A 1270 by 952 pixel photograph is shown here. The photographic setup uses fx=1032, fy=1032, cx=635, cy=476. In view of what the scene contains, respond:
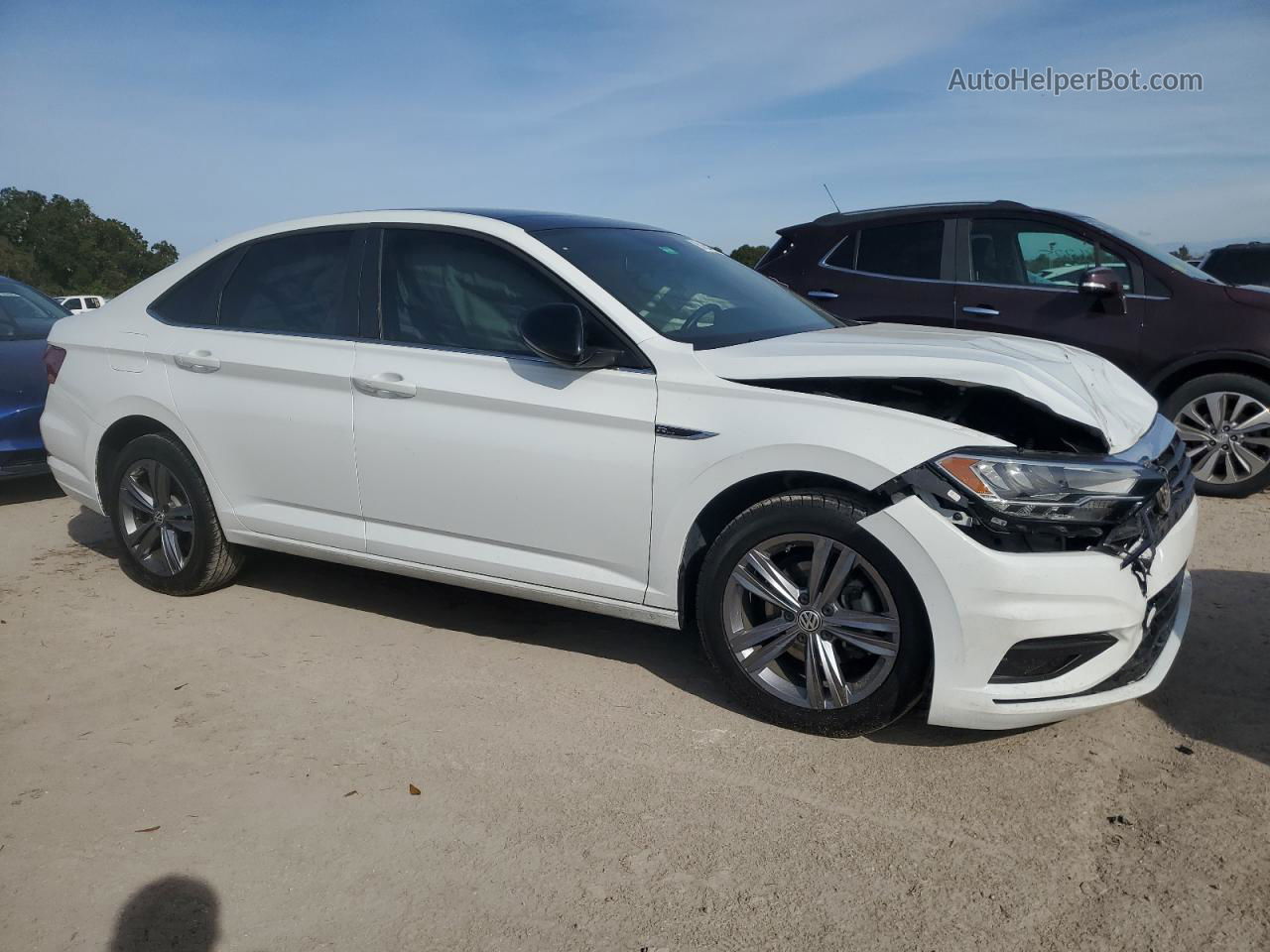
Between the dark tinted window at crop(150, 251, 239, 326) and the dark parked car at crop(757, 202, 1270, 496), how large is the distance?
431 cm

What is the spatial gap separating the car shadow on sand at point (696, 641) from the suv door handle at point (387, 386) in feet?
3.62

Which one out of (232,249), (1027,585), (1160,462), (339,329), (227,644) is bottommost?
(227,644)

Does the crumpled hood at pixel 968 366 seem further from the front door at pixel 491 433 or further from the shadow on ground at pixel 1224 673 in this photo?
the shadow on ground at pixel 1224 673

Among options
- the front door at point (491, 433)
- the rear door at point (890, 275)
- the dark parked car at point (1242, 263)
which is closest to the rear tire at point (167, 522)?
the front door at point (491, 433)

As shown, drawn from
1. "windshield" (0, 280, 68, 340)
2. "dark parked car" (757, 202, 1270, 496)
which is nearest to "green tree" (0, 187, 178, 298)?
"windshield" (0, 280, 68, 340)

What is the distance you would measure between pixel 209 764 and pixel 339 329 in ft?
5.93

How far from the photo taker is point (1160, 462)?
3324mm

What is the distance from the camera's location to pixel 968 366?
3162 millimetres

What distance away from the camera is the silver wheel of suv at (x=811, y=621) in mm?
3191

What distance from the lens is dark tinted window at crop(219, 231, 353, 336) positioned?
433 cm

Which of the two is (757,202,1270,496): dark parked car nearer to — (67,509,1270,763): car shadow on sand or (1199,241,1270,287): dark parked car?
(67,509,1270,763): car shadow on sand

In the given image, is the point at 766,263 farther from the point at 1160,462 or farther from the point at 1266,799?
the point at 1266,799

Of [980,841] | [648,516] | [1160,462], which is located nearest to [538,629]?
[648,516]

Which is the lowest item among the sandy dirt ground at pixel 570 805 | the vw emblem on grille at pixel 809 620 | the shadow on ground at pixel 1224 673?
the sandy dirt ground at pixel 570 805
